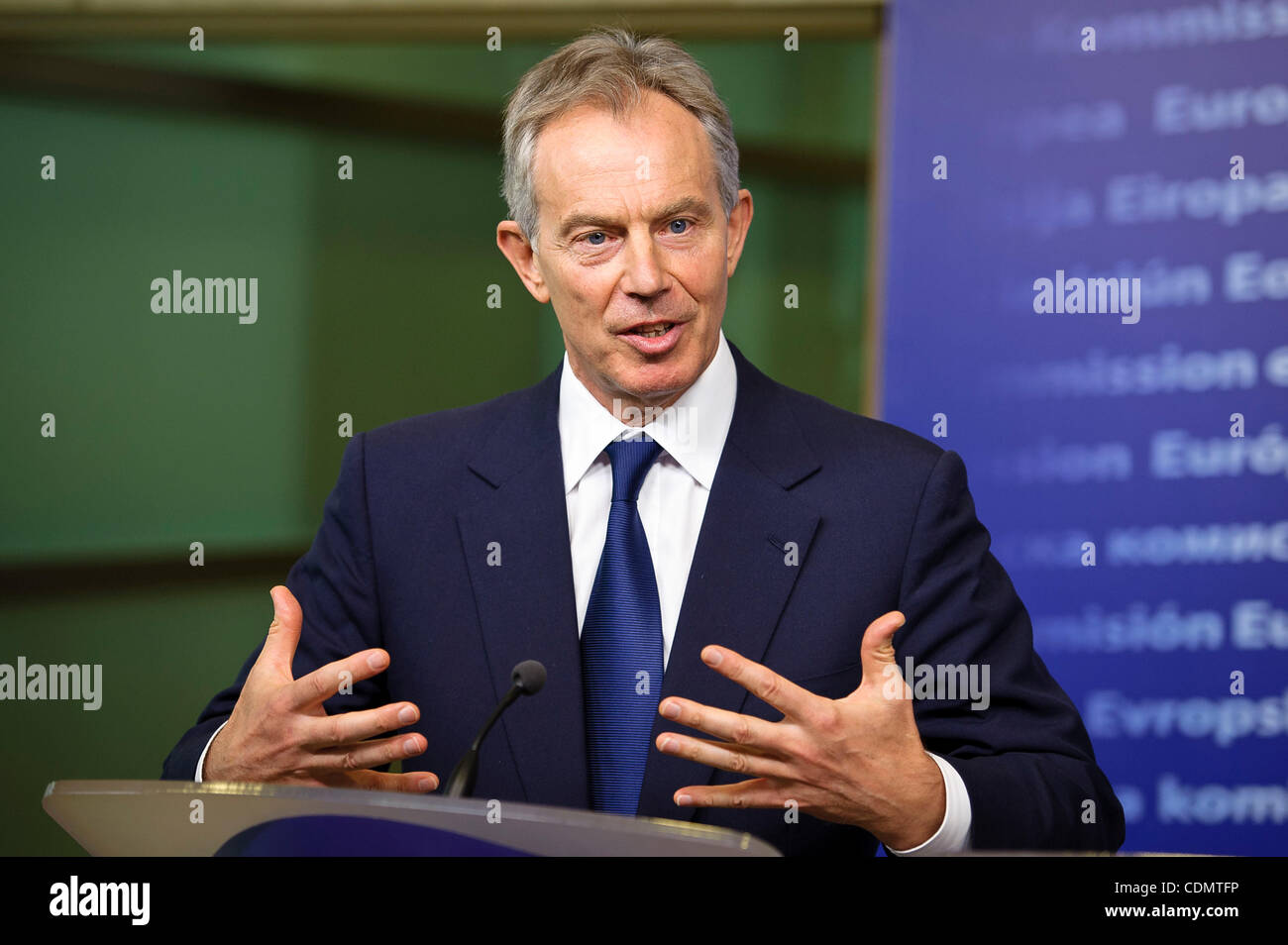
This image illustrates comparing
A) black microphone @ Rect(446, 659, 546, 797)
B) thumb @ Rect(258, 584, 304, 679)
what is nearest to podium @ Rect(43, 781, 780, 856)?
black microphone @ Rect(446, 659, 546, 797)

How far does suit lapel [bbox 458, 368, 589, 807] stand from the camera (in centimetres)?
167

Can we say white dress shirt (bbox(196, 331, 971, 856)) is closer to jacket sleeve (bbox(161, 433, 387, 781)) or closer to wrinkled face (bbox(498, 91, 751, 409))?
wrinkled face (bbox(498, 91, 751, 409))

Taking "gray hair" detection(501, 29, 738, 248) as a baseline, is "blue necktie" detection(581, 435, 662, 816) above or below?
below

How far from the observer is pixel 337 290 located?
11.4 feet

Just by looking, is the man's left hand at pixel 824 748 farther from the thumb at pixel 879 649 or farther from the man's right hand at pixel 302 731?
the man's right hand at pixel 302 731

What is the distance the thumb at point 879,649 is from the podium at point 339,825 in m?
0.39

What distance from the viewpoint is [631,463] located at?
1.79 metres

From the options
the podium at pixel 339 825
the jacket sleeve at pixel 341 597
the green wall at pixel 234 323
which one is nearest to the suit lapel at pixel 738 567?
the jacket sleeve at pixel 341 597

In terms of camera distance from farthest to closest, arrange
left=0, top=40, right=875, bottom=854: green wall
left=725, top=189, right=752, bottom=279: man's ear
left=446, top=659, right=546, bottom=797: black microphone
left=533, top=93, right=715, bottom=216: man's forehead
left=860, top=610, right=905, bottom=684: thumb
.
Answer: left=0, top=40, right=875, bottom=854: green wall, left=725, top=189, right=752, bottom=279: man's ear, left=533, top=93, right=715, bottom=216: man's forehead, left=860, top=610, right=905, bottom=684: thumb, left=446, top=659, right=546, bottom=797: black microphone

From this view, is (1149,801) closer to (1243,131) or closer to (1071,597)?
(1071,597)

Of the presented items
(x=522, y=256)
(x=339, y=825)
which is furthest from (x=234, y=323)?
(x=339, y=825)

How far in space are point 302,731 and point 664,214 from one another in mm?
859

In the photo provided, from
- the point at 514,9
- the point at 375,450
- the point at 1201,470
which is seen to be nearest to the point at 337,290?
the point at 514,9

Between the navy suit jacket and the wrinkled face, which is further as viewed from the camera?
the wrinkled face
